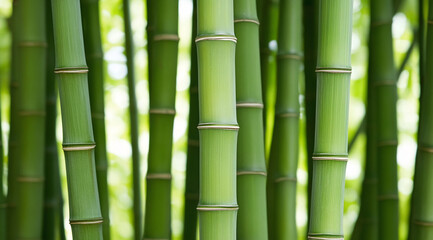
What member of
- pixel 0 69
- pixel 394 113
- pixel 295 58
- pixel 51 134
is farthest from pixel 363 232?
pixel 0 69

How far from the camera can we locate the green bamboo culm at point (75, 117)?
2.60ft

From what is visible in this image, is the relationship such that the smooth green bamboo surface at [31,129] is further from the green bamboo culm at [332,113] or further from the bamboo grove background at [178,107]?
the bamboo grove background at [178,107]

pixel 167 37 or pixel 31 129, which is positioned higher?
pixel 167 37

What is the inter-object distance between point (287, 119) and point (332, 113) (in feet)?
0.88

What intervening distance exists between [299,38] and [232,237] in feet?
1.37

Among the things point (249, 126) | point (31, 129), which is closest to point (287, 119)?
point (249, 126)

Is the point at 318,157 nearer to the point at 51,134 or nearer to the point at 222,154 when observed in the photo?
the point at 222,154

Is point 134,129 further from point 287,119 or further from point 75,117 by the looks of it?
point 75,117

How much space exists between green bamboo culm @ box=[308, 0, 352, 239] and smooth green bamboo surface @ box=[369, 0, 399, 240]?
12.8 inches

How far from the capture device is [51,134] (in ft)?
3.99

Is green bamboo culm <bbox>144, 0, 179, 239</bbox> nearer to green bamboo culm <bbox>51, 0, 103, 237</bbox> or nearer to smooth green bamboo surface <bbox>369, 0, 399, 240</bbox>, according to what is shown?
green bamboo culm <bbox>51, 0, 103, 237</bbox>

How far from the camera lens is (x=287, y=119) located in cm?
103

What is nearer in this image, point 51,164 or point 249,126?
point 249,126

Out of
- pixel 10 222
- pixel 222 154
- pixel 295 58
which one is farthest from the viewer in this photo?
pixel 10 222
